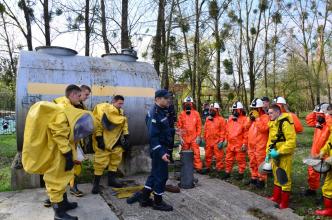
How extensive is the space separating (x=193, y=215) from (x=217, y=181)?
87.6 inches

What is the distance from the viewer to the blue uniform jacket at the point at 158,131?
541 centimetres

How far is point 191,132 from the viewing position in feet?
26.7

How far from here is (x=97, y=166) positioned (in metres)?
6.71

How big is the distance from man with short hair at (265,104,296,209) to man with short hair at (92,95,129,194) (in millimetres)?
3002

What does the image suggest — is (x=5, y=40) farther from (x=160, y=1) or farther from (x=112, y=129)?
(x=112, y=129)

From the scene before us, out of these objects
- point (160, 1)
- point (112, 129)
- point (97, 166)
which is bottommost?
point (97, 166)

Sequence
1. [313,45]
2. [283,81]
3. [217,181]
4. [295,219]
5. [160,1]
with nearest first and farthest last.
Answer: [295,219]
[217,181]
[160,1]
[283,81]
[313,45]

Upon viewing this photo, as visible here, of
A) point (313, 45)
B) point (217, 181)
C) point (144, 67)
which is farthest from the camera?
point (313, 45)

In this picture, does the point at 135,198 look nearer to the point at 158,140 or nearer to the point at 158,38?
the point at 158,140

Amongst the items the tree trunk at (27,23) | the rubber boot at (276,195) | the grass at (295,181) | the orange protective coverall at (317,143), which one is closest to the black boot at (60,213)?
the grass at (295,181)

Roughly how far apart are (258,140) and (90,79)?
12.9ft

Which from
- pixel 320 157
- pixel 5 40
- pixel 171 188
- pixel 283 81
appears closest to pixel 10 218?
pixel 171 188

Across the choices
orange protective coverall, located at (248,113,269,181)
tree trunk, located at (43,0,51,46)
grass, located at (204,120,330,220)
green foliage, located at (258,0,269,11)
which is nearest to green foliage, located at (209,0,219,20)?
tree trunk, located at (43,0,51,46)

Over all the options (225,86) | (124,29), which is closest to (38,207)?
(124,29)
